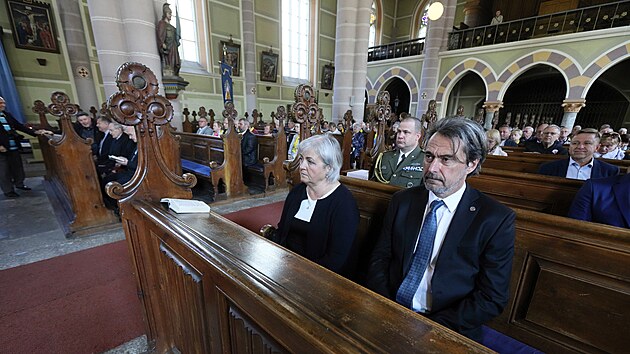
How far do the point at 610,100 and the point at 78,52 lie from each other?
2016 cm

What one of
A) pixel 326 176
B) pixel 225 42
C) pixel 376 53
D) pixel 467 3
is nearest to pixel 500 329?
pixel 326 176

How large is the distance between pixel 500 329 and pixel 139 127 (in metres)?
2.30

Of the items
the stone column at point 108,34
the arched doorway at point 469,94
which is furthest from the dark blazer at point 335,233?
the arched doorway at point 469,94

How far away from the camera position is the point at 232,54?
10391 millimetres

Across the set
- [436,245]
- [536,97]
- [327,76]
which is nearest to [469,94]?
[536,97]

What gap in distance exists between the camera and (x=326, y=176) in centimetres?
155

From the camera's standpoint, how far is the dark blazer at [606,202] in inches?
61.4

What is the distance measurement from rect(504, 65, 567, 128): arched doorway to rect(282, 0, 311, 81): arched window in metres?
10.1

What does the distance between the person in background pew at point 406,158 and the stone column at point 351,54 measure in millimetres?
6809

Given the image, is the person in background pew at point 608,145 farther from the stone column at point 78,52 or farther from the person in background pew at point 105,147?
the stone column at point 78,52

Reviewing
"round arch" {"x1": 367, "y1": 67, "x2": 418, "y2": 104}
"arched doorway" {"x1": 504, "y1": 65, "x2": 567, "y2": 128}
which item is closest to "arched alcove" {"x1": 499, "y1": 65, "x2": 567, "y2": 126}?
"arched doorway" {"x1": 504, "y1": 65, "x2": 567, "y2": 128}

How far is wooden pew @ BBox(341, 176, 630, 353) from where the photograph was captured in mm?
1120

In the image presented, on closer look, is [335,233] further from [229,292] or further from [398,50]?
[398,50]

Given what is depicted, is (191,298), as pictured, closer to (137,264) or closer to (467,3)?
(137,264)
